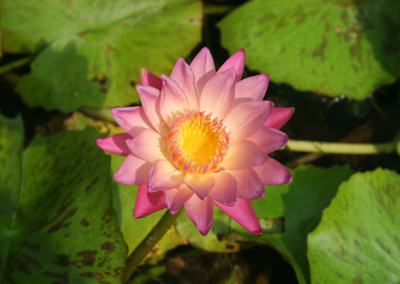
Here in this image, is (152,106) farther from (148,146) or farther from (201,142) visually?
(201,142)

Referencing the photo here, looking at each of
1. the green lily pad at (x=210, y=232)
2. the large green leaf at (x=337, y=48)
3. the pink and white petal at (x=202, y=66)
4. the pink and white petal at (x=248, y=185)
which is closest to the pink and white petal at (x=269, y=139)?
the pink and white petal at (x=248, y=185)

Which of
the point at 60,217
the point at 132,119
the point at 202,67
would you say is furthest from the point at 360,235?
the point at 60,217

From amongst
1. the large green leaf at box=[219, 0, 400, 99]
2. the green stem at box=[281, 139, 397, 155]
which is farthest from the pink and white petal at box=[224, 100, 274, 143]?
the large green leaf at box=[219, 0, 400, 99]

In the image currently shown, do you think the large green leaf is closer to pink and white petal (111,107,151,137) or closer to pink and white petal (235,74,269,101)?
pink and white petal (235,74,269,101)

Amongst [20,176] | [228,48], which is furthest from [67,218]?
[228,48]

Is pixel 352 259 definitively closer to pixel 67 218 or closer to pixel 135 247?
pixel 135 247

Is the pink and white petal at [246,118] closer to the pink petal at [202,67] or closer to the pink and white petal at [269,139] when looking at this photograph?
the pink and white petal at [269,139]
